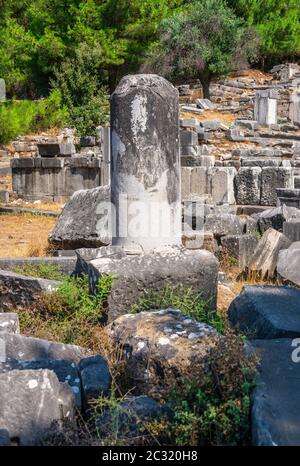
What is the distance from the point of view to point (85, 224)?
7824mm

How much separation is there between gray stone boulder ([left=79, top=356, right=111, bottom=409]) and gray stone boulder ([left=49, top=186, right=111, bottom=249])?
13.5 ft

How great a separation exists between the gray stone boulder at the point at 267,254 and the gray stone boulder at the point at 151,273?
2.05 meters

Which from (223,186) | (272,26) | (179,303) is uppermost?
(272,26)

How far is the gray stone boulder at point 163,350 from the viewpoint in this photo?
3338 mm

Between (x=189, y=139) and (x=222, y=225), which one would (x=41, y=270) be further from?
(x=189, y=139)

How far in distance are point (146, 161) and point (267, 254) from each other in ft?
8.14

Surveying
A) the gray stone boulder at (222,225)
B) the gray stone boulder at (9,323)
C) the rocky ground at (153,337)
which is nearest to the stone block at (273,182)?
the rocky ground at (153,337)

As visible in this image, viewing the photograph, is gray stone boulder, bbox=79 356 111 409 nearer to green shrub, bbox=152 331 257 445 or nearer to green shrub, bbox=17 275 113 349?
green shrub, bbox=152 331 257 445

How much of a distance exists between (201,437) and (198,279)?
2255 mm

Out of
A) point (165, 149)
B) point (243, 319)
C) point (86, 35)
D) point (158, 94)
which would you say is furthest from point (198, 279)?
point (86, 35)

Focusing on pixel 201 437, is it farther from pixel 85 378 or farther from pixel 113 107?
pixel 113 107

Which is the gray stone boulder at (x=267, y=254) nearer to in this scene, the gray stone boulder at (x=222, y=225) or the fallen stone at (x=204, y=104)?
the gray stone boulder at (x=222, y=225)

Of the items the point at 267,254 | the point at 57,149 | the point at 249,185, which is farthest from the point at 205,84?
the point at 267,254

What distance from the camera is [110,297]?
473 centimetres
